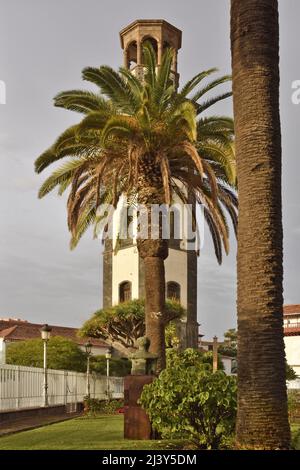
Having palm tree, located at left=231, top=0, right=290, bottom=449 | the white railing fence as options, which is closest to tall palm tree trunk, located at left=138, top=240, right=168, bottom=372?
the white railing fence

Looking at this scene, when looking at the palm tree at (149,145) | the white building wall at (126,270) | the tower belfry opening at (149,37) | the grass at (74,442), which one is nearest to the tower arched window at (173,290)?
the white building wall at (126,270)

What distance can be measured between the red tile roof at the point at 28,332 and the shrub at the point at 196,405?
4119cm

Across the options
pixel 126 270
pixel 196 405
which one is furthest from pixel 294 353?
pixel 196 405

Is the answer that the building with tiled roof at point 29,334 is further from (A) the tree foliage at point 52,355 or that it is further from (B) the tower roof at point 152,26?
(B) the tower roof at point 152,26

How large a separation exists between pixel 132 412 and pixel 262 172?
19.7 feet

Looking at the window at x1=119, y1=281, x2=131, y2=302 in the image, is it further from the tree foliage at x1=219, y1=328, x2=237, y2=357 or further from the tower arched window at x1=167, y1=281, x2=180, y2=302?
the tree foliage at x1=219, y1=328, x2=237, y2=357

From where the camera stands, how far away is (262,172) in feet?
33.7

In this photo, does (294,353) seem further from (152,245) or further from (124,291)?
(152,245)

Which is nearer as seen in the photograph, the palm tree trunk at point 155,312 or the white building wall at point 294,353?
the palm tree trunk at point 155,312

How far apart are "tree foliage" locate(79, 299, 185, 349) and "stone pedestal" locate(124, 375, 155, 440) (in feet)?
92.8

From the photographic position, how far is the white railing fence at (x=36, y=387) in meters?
21.1

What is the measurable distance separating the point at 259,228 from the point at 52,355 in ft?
111
